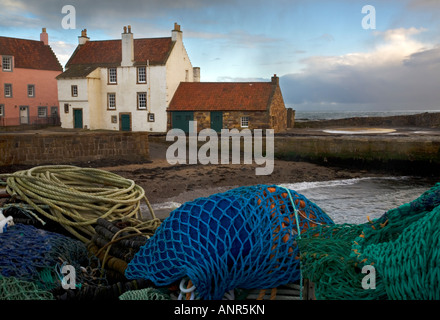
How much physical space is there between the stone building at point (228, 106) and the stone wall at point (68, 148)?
594 inches

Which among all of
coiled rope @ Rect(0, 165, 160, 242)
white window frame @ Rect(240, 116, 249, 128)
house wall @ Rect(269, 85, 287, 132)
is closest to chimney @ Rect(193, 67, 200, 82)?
house wall @ Rect(269, 85, 287, 132)

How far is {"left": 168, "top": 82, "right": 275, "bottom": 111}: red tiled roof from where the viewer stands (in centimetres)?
3353

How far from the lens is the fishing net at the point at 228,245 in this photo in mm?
2711

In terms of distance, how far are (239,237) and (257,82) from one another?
33747mm

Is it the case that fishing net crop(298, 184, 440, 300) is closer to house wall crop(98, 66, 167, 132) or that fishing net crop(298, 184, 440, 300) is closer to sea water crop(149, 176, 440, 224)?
sea water crop(149, 176, 440, 224)

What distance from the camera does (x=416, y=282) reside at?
2068 millimetres

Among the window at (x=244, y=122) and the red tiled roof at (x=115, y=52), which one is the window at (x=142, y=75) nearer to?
the red tiled roof at (x=115, y=52)

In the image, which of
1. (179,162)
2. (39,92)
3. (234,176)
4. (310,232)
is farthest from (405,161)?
(39,92)

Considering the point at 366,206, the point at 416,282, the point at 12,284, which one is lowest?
the point at 366,206

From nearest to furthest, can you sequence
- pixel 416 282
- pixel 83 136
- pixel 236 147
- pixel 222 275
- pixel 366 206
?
pixel 416 282 → pixel 222 275 → pixel 366 206 → pixel 83 136 → pixel 236 147

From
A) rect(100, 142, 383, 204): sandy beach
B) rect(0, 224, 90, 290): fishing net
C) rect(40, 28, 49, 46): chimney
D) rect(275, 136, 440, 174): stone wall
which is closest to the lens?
rect(0, 224, 90, 290): fishing net

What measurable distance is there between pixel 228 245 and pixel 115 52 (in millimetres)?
36375

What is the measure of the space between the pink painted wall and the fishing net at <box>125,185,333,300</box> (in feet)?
132

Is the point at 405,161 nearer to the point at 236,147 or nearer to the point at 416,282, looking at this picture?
the point at 236,147
